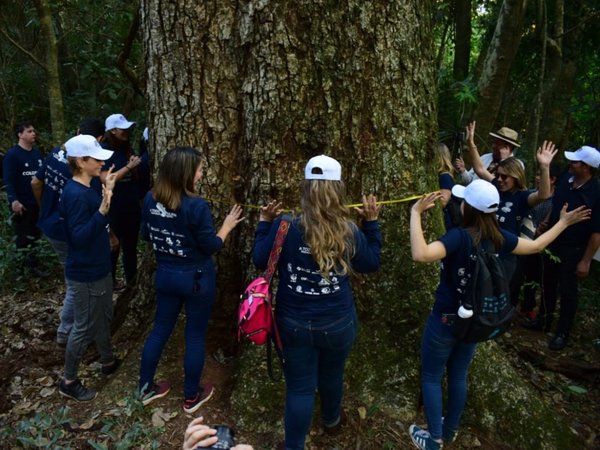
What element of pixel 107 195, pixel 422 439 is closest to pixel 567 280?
pixel 422 439

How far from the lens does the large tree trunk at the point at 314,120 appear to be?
3.66 metres

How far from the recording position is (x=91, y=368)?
4.59 meters

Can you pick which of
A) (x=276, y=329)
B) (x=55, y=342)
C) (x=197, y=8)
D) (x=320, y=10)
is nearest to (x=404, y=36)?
(x=320, y=10)

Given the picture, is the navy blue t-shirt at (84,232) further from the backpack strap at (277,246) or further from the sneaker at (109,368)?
the backpack strap at (277,246)

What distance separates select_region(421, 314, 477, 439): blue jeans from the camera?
3480 millimetres

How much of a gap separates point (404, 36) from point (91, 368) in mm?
4169

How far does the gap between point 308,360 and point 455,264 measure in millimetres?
1200

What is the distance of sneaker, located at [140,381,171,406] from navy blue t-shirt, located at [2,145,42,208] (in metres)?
4.12

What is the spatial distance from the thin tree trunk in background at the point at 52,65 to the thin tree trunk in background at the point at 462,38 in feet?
24.9

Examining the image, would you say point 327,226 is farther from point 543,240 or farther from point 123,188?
point 123,188

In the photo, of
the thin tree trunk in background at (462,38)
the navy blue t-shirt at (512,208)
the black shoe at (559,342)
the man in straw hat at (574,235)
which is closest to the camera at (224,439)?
the navy blue t-shirt at (512,208)

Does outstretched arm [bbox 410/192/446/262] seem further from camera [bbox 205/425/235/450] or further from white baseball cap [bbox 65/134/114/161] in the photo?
white baseball cap [bbox 65/134/114/161]

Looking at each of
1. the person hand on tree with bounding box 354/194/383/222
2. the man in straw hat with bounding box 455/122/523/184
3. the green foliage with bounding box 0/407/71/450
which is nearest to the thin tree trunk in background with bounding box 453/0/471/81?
the man in straw hat with bounding box 455/122/523/184

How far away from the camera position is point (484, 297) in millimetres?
3156
